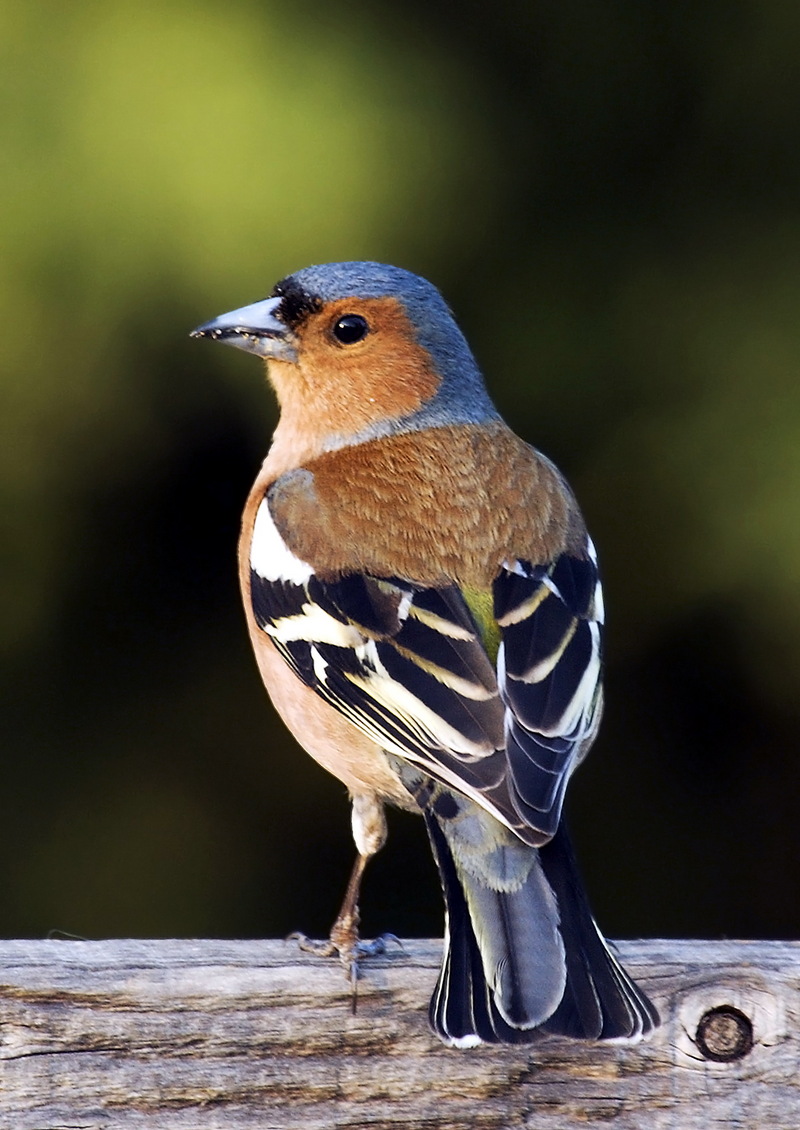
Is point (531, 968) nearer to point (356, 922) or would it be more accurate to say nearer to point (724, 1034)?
point (724, 1034)

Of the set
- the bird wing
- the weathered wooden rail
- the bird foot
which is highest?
the bird wing

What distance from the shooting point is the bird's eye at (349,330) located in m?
3.30

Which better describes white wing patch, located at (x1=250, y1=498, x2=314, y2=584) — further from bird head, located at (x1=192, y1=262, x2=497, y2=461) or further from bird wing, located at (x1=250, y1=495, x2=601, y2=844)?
bird head, located at (x1=192, y1=262, x2=497, y2=461)

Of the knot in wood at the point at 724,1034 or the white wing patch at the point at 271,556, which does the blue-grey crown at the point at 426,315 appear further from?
the knot in wood at the point at 724,1034

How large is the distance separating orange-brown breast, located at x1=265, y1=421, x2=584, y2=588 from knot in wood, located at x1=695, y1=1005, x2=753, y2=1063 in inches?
32.1

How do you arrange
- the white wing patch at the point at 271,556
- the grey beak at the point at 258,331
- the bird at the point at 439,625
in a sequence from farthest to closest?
the grey beak at the point at 258,331 < the white wing patch at the point at 271,556 < the bird at the point at 439,625

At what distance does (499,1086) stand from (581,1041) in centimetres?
14

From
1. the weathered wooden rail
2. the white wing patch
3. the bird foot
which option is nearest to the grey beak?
the white wing patch

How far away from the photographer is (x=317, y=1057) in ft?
6.54

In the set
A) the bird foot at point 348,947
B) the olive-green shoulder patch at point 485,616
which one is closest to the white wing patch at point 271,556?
the olive-green shoulder patch at point 485,616

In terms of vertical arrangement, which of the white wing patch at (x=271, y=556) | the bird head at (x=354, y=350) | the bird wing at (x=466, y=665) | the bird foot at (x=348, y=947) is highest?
the bird head at (x=354, y=350)

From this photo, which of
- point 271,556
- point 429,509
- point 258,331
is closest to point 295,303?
point 258,331

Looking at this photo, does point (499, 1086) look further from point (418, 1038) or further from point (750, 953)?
point (750, 953)

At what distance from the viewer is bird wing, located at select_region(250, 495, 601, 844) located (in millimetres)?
2145
